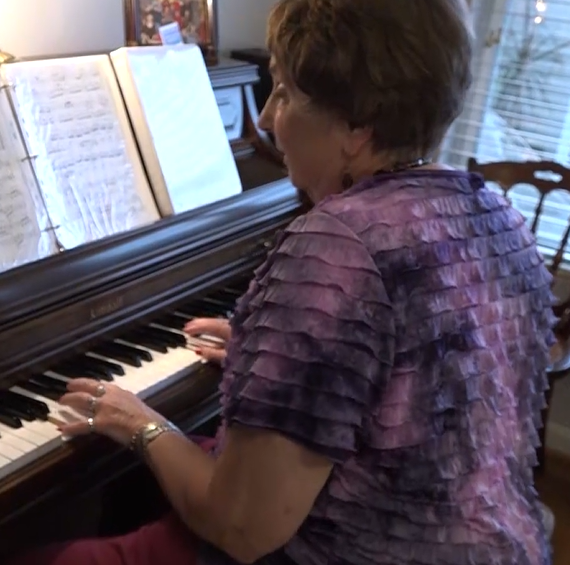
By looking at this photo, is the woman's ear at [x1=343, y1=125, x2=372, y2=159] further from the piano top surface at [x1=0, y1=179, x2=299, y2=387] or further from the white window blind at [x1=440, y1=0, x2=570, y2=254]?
the white window blind at [x1=440, y1=0, x2=570, y2=254]

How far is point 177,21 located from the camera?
175cm

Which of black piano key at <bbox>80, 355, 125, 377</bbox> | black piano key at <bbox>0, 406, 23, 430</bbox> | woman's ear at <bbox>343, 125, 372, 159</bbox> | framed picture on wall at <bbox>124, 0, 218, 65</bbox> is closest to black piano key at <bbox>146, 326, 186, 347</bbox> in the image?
black piano key at <bbox>80, 355, 125, 377</bbox>

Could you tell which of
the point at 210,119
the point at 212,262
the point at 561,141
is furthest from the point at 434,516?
the point at 561,141

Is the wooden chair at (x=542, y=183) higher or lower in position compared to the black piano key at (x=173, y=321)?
lower

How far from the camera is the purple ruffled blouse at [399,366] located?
0.88 m

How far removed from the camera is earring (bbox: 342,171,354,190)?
1.02 meters

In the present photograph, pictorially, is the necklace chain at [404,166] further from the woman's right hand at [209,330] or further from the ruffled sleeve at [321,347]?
the woman's right hand at [209,330]

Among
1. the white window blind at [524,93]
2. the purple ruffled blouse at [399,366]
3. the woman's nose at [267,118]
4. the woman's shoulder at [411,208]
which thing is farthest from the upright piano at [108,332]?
the white window blind at [524,93]

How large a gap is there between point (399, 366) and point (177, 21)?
113cm

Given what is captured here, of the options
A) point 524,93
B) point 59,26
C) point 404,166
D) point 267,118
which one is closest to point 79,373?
point 267,118

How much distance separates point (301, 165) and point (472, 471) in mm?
442

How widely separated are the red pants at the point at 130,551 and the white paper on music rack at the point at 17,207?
427 mm

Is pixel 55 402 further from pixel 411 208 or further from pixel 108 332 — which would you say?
pixel 411 208

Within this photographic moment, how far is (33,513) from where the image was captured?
3.47 ft
